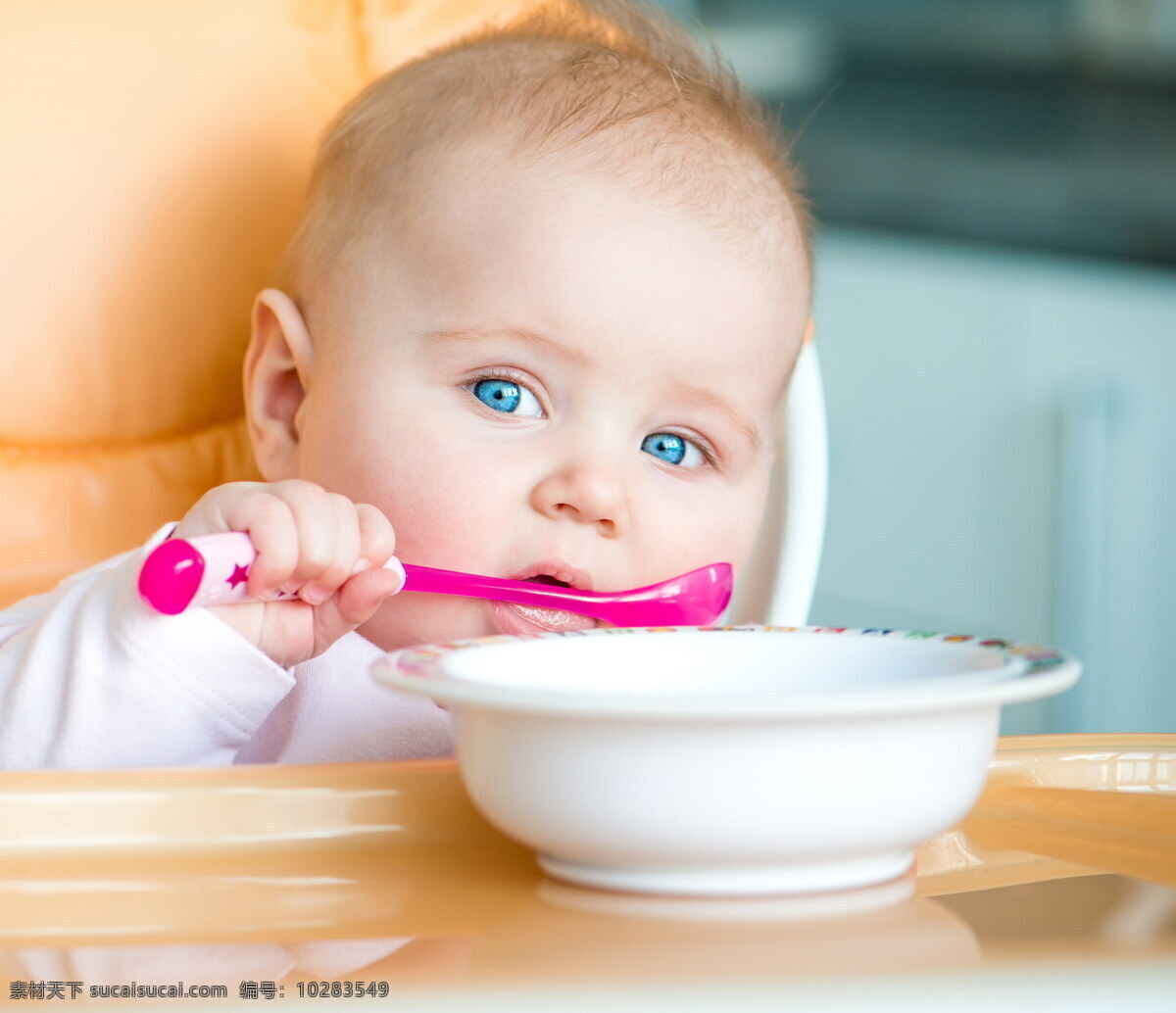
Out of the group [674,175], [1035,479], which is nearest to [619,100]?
[674,175]

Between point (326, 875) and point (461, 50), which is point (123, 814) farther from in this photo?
point (461, 50)

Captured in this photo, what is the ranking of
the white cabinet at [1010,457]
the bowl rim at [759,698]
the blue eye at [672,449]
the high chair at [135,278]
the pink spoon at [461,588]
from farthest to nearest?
the white cabinet at [1010,457] → the high chair at [135,278] → the blue eye at [672,449] → the pink spoon at [461,588] → the bowl rim at [759,698]

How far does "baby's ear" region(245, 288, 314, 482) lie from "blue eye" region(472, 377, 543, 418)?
16 centimetres

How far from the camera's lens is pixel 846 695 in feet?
1.34

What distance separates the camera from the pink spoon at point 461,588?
1.99ft

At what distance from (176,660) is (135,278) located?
487mm

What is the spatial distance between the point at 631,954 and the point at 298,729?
1.66ft

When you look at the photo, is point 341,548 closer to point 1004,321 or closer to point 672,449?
point 672,449

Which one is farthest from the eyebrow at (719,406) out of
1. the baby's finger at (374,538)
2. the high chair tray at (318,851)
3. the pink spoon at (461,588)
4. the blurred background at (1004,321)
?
the blurred background at (1004,321)

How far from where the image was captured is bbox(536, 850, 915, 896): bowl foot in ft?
1.47

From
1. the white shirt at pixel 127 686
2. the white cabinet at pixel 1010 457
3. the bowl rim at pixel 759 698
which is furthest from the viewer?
the white cabinet at pixel 1010 457

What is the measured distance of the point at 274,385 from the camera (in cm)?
102

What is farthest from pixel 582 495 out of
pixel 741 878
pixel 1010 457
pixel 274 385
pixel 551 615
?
pixel 1010 457

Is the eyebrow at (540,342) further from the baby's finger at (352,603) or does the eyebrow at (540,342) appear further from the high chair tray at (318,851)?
the high chair tray at (318,851)
